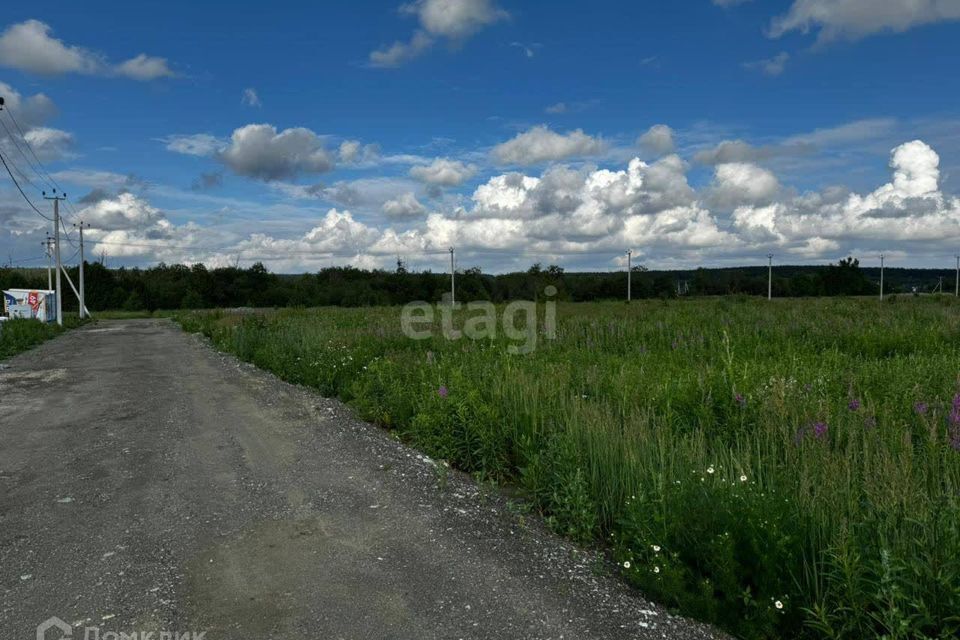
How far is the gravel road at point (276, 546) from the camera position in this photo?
3.52 m

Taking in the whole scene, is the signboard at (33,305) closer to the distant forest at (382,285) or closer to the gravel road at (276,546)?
the distant forest at (382,285)

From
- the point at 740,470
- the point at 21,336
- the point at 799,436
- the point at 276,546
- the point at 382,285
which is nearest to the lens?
the point at 740,470

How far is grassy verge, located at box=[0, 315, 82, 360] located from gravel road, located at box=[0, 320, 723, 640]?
13.9 m

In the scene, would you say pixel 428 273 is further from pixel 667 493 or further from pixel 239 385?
pixel 667 493

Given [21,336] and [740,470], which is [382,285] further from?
[740,470]

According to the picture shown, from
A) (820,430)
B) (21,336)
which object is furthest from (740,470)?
(21,336)

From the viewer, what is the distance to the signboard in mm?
40844

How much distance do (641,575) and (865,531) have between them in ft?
4.08

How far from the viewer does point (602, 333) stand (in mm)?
14125

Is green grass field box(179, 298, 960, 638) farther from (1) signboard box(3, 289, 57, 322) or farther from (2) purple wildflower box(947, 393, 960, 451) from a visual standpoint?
(1) signboard box(3, 289, 57, 322)

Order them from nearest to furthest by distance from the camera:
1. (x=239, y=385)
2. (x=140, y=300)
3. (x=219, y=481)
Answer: (x=219, y=481) < (x=239, y=385) < (x=140, y=300)

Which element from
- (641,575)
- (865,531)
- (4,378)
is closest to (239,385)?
(4,378)

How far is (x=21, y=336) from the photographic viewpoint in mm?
23016

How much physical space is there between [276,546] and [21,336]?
78.5 ft
